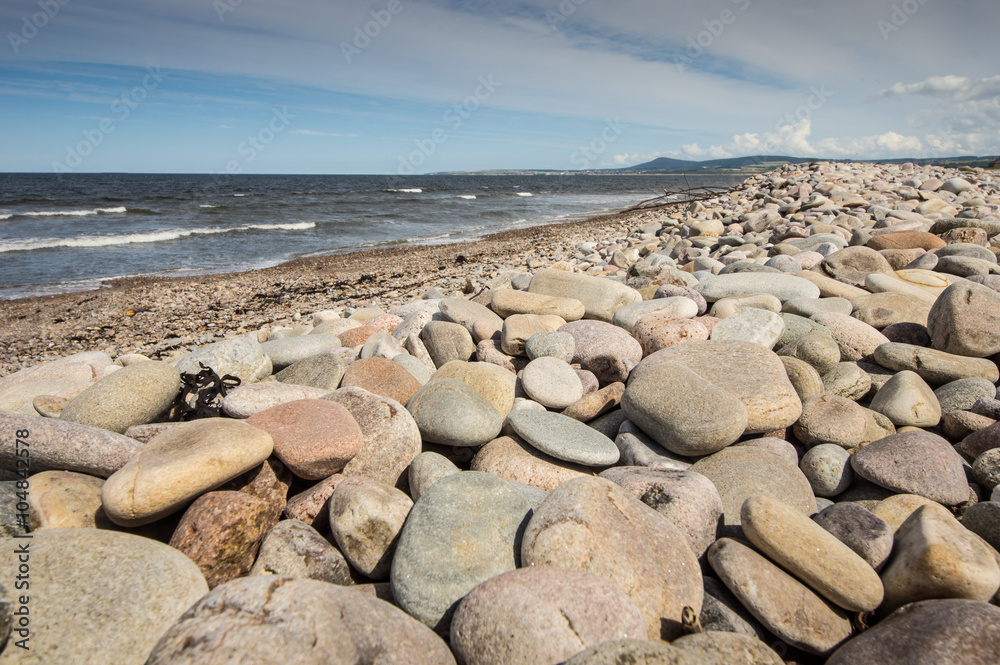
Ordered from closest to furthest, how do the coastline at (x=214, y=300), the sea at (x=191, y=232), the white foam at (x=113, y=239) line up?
the coastline at (x=214, y=300) < the sea at (x=191, y=232) < the white foam at (x=113, y=239)

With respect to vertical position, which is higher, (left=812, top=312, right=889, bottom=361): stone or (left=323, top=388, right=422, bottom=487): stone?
(left=812, top=312, right=889, bottom=361): stone

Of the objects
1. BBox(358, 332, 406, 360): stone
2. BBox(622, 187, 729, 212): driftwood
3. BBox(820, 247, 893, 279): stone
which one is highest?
BBox(622, 187, 729, 212): driftwood

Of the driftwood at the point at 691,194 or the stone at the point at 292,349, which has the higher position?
the driftwood at the point at 691,194

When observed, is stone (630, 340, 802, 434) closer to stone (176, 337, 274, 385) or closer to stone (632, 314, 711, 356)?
stone (632, 314, 711, 356)

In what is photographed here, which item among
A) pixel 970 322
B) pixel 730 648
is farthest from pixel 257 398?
pixel 970 322

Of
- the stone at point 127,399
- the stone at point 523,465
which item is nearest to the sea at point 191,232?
the stone at point 127,399

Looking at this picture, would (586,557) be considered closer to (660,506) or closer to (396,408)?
(660,506)

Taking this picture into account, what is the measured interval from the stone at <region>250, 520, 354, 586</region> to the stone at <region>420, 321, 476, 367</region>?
7.07 feet

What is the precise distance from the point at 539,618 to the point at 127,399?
269 centimetres

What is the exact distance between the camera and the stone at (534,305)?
458 cm

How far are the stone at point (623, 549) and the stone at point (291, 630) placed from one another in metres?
0.54

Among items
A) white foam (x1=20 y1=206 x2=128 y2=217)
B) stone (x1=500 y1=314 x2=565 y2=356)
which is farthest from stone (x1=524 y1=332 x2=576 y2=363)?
white foam (x1=20 y1=206 x2=128 y2=217)

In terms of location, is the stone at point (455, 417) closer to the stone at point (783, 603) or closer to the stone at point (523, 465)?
the stone at point (523, 465)

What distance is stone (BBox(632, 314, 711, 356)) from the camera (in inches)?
153
